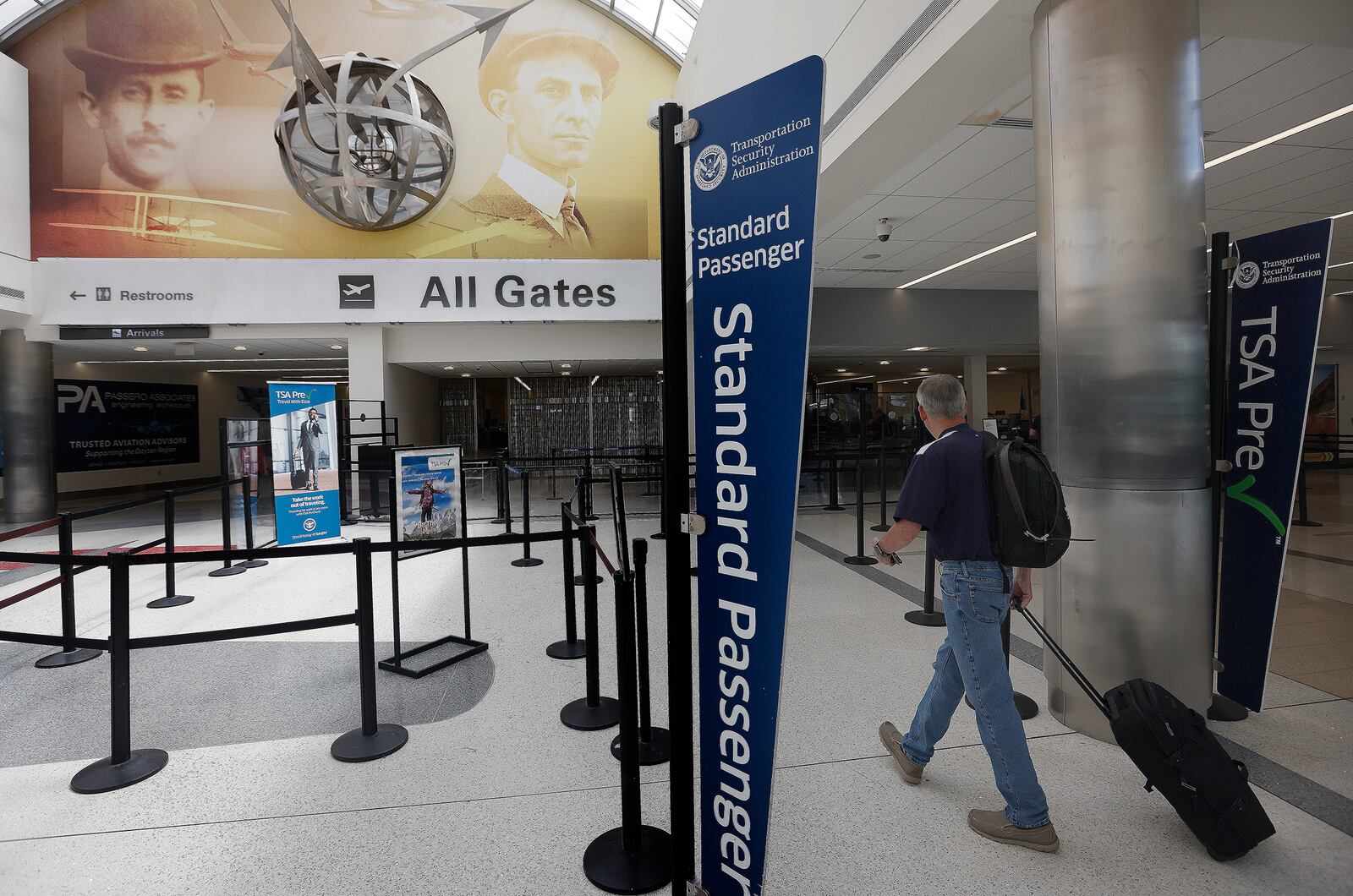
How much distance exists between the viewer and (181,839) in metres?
2.44

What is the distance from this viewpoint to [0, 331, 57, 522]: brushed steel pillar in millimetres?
11211

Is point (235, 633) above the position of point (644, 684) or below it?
above

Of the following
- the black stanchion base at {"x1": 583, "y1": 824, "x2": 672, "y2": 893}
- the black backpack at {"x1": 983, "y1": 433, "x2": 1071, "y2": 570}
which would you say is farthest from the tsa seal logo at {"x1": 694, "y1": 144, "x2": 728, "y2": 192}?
the black stanchion base at {"x1": 583, "y1": 824, "x2": 672, "y2": 893}

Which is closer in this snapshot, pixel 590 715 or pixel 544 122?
pixel 590 715

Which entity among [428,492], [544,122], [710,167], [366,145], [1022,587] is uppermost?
[544,122]

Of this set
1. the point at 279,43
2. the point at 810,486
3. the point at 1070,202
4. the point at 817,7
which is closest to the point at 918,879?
the point at 1070,202

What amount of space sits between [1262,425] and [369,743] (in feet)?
14.8

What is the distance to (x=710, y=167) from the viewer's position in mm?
1543

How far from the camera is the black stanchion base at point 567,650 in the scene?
4.25 metres

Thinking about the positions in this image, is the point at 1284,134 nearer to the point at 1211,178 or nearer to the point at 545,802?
the point at 1211,178

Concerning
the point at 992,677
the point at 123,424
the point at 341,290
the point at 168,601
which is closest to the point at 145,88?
the point at 341,290

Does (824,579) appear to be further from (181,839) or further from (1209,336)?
(181,839)

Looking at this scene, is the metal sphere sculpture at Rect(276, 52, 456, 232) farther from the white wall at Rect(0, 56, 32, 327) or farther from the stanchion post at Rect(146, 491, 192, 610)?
the stanchion post at Rect(146, 491, 192, 610)

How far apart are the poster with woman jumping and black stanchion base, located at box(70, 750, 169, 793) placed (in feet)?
6.30
